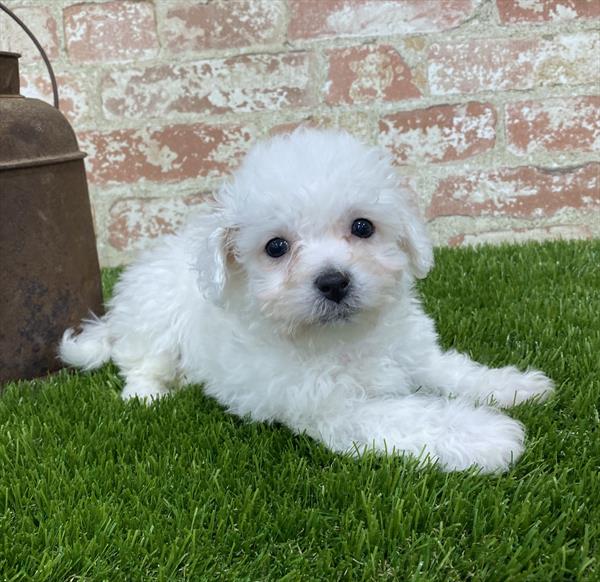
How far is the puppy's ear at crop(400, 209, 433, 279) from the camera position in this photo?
2.09 metres

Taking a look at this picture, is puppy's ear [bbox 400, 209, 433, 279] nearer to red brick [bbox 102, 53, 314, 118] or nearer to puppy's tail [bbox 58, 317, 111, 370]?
puppy's tail [bbox 58, 317, 111, 370]

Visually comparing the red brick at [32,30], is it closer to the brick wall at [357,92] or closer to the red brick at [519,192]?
the brick wall at [357,92]

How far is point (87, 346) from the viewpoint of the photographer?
2664 mm

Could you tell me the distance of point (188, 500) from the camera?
1656mm

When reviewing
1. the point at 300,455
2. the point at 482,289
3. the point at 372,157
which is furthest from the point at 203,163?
the point at 300,455

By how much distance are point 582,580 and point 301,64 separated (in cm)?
341

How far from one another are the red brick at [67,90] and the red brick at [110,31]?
15cm

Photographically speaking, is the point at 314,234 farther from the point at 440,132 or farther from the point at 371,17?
the point at 371,17

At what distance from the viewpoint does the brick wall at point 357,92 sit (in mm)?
3928

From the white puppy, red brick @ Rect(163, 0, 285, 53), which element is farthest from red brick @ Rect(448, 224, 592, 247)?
the white puppy

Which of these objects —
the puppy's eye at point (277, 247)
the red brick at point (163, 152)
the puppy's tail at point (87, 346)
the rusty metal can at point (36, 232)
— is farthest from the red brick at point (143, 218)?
the puppy's eye at point (277, 247)

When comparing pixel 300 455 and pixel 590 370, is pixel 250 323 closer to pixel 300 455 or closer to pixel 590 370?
pixel 300 455

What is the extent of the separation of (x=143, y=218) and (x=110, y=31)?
1.17 meters

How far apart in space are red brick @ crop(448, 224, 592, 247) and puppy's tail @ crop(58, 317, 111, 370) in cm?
239
